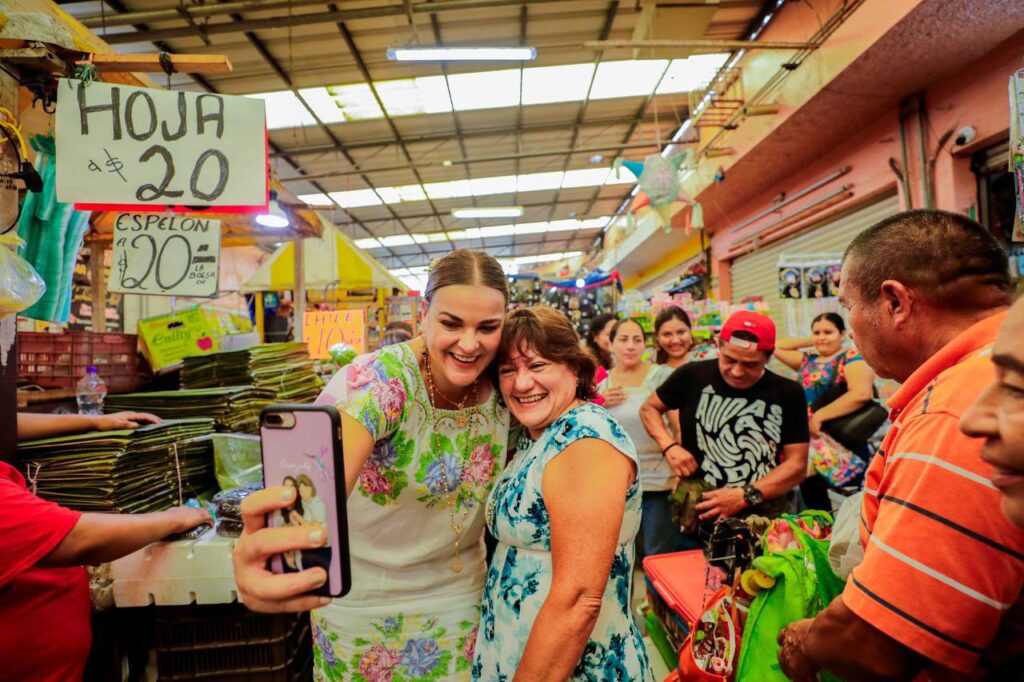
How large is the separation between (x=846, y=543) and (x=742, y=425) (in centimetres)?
141

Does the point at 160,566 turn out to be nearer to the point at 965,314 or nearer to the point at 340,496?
the point at 340,496

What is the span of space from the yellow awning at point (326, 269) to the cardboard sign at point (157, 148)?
4596 millimetres

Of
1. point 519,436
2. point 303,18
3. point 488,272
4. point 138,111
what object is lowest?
point 519,436

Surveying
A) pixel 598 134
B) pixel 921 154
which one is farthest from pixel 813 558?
pixel 598 134

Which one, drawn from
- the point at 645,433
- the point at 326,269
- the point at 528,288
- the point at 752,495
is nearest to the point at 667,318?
the point at 645,433

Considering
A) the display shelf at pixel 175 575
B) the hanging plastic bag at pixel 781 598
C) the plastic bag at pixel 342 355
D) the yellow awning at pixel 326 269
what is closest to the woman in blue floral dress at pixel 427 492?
the display shelf at pixel 175 575

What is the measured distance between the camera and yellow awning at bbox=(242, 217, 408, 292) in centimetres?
622

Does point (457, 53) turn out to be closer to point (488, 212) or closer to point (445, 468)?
point (445, 468)

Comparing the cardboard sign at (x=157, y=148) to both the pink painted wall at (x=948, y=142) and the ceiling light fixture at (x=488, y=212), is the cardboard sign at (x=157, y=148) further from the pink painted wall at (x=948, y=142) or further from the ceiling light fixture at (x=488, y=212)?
the ceiling light fixture at (x=488, y=212)

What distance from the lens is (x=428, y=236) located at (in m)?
15.3

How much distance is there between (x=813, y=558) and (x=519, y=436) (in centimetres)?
76

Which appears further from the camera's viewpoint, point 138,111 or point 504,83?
point 504,83

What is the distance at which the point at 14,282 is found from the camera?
139 centimetres

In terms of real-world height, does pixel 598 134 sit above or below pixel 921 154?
above
